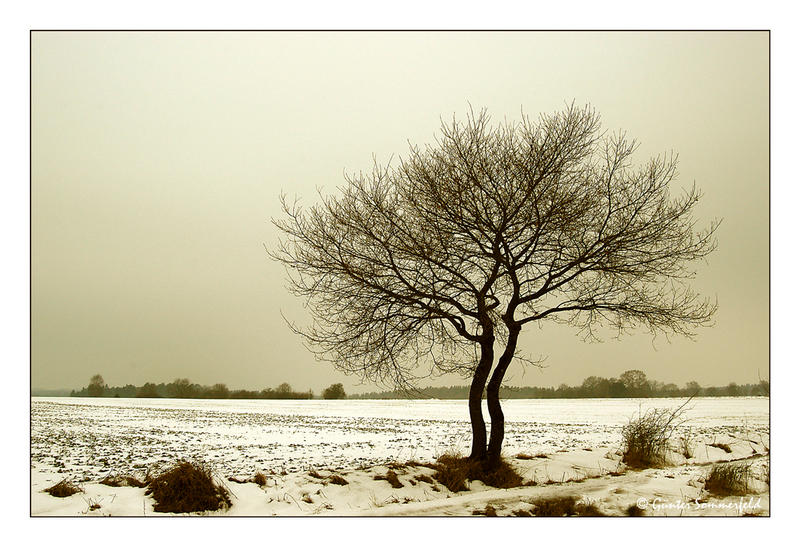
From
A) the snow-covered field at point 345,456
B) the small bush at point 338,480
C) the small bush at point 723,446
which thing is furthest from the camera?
the small bush at point 723,446

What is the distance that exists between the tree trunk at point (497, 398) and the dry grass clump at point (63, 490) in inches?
327

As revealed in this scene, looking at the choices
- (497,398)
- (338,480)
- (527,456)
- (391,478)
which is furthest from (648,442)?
(338,480)

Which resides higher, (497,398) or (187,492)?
(497,398)

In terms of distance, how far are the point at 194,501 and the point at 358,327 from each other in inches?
192

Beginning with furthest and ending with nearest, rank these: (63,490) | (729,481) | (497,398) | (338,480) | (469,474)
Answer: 1. (497,398)
2. (469,474)
3. (729,481)
4. (338,480)
5. (63,490)

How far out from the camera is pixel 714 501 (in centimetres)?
1203

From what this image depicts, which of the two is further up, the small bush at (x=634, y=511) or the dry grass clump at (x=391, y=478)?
the dry grass clump at (x=391, y=478)

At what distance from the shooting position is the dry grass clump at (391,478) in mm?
12375

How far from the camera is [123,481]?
11.6 meters

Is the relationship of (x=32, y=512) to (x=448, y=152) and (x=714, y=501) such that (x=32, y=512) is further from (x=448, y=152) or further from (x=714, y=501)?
(x=714, y=501)

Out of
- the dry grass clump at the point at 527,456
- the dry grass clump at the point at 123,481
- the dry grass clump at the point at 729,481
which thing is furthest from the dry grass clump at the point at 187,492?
the dry grass clump at the point at 729,481

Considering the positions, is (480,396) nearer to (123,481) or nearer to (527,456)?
(527,456)

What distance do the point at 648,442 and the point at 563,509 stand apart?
6671 mm

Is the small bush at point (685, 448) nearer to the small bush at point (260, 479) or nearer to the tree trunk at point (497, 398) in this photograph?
the tree trunk at point (497, 398)
